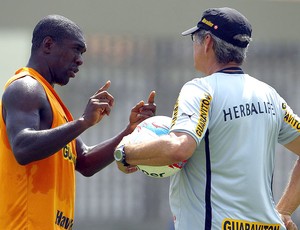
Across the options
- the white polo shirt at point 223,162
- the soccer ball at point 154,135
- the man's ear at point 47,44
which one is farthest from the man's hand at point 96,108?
the man's ear at point 47,44

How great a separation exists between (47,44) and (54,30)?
97 millimetres

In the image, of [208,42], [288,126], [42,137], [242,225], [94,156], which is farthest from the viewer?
[94,156]

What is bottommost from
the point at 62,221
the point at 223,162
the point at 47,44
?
the point at 62,221

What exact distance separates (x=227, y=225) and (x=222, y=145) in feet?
1.45

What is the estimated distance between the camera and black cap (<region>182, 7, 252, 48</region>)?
5.90 metres

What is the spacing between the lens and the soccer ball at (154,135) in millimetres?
5750

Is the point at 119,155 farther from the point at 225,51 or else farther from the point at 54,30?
the point at 54,30

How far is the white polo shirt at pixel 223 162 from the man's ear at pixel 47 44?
1.06m

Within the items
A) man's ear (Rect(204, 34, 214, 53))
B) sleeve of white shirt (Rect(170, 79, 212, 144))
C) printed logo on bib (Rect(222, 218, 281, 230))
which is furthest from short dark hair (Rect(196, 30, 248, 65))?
printed logo on bib (Rect(222, 218, 281, 230))

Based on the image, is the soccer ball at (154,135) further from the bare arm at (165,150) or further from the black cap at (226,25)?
the black cap at (226,25)

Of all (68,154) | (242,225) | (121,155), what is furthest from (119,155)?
(242,225)

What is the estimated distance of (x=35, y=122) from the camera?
19.4ft

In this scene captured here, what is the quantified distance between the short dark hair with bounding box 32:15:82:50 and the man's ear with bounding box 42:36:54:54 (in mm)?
18

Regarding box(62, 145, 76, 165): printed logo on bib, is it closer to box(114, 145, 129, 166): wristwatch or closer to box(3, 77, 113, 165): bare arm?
box(3, 77, 113, 165): bare arm
